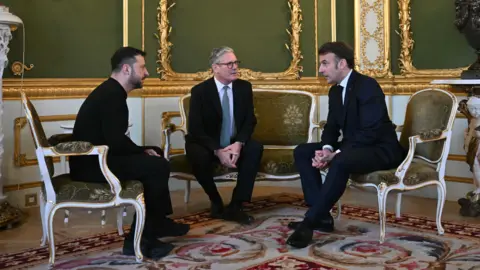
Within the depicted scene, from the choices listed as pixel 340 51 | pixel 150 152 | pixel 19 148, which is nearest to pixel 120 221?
pixel 150 152

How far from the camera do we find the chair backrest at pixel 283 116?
447 centimetres

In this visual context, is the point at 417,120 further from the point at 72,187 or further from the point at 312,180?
the point at 72,187

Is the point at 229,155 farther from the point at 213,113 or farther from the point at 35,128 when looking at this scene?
the point at 35,128

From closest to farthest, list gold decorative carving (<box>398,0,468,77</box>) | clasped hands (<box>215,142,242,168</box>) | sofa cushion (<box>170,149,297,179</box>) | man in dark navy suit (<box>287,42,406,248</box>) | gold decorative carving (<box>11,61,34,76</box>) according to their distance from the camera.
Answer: man in dark navy suit (<box>287,42,406,248</box>) < clasped hands (<box>215,142,242,168</box>) < sofa cushion (<box>170,149,297,179</box>) < gold decorative carving (<box>11,61,34,76</box>) < gold decorative carving (<box>398,0,468,77</box>)

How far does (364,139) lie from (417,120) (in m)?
0.59

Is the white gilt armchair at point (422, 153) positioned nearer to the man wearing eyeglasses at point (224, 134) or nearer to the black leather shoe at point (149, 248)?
the man wearing eyeglasses at point (224, 134)

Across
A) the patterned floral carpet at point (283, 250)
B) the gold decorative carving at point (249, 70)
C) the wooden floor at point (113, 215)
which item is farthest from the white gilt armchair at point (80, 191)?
the gold decorative carving at point (249, 70)

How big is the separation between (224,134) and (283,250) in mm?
1158

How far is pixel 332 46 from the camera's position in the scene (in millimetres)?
3459

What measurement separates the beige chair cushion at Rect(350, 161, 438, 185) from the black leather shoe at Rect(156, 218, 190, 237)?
3.55 ft

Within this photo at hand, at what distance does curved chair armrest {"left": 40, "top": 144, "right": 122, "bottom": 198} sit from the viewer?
2.88 meters

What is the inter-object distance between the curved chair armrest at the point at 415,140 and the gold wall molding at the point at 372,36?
5.17 ft

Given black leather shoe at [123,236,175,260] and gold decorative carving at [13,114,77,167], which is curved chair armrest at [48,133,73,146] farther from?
gold decorative carving at [13,114,77,167]

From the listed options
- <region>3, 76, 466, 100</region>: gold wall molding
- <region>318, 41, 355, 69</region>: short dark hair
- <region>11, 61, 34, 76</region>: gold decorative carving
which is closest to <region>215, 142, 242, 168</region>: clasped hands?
<region>318, 41, 355, 69</region>: short dark hair
